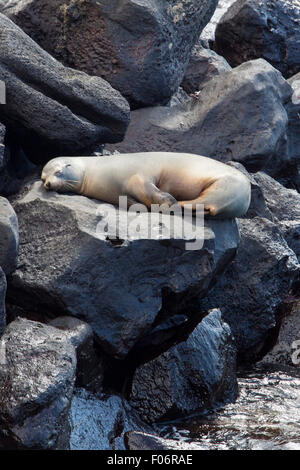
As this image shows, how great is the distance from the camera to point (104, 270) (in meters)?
5.05

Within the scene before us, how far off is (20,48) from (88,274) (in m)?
2.02

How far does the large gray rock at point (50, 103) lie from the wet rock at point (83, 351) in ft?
5.87

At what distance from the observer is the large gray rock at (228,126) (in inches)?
289

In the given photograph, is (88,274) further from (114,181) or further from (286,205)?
(286,205)

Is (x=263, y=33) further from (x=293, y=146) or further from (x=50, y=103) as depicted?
→ (x=50, y=103)

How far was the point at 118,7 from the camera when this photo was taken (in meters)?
7.10

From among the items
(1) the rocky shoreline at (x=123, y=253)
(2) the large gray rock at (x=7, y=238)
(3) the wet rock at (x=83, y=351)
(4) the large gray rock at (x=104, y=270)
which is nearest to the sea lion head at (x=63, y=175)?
(1) the rocky shoreline at (x=123, y=253)

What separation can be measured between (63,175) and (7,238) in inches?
47.6

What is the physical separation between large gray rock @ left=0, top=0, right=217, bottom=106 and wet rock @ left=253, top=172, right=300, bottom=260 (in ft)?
5.15

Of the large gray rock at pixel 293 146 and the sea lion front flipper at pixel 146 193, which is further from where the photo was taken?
the large gray rock at pixel 293 146

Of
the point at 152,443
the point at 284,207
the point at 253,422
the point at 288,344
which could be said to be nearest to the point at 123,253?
the point at 152,443

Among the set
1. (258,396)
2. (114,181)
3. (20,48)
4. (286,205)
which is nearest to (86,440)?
(258,396)

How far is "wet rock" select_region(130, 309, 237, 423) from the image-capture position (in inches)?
193

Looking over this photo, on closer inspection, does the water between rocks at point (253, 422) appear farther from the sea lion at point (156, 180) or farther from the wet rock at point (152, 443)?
the sea lion at point (156, 180)
